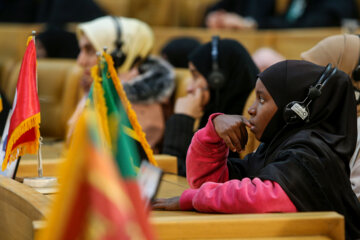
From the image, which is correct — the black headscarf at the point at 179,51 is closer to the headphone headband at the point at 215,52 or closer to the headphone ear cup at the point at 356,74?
the headphone headband at the point at 215,52

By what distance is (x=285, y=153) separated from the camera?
2.14 metres

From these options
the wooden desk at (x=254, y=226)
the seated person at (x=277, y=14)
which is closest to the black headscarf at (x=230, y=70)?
the wooden desk at (x=254, y=226)

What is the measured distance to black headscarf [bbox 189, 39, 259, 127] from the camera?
3484 mm

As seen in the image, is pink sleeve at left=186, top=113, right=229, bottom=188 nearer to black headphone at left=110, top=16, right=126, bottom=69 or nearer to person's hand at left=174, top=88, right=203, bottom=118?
person's hand at left=174, top=88, right=203, bottom=118

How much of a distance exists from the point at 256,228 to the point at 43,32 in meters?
4.89

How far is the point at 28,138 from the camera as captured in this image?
2.73 m

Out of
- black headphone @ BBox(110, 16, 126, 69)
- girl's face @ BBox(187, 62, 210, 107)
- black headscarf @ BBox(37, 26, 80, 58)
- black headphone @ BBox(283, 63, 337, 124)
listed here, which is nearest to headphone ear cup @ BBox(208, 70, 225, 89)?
girl's face @ BBox(187, 62, 210, 107)

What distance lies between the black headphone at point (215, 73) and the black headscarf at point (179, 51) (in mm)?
1314

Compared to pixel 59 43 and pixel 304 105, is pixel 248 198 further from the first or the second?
pixel 59 43

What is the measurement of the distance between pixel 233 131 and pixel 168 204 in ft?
1.03

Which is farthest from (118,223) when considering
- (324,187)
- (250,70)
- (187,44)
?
(187,44)

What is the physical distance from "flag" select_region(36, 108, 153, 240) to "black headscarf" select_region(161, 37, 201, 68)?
12.4 feet

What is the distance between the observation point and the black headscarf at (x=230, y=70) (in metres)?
3.48

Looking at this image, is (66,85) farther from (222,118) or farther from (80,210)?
(80,210)
